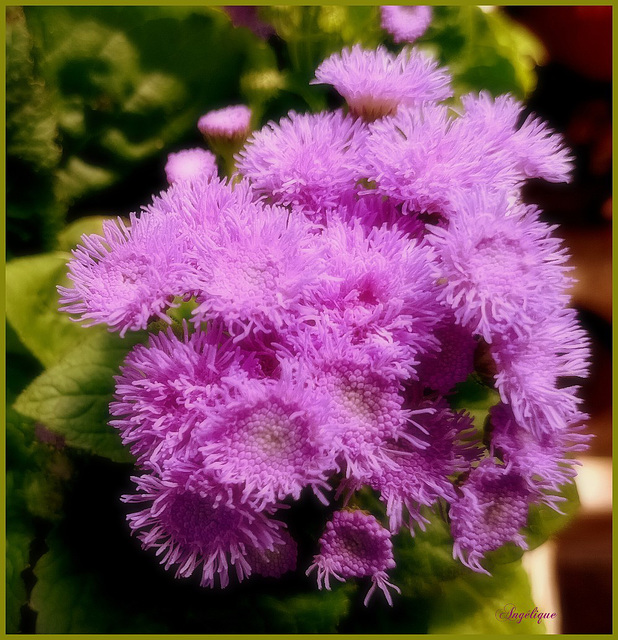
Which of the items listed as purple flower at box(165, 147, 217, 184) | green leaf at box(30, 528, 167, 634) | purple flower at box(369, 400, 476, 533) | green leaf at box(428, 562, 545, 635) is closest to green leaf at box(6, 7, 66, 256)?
purple flower at box(165, 147, 217, 184)

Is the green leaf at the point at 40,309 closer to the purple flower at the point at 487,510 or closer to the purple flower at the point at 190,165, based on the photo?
the purple flower at the point at 190,165

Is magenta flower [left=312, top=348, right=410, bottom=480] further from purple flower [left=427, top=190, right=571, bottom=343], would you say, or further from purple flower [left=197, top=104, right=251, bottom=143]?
purple flower [left=197, top=104, right=251, bottom=143]

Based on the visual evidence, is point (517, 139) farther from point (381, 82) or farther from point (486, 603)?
point (486, 603)

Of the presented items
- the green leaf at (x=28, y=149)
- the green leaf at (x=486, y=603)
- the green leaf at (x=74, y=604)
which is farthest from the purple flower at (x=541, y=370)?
the green leaf at (x=28, y=149)

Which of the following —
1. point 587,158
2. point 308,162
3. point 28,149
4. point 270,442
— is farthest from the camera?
point 587,158

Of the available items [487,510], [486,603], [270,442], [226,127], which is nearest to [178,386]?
[270,442]

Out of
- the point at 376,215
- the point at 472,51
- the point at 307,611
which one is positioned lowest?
the point at 307,611

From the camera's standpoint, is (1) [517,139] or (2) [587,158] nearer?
(1) [517,139]
